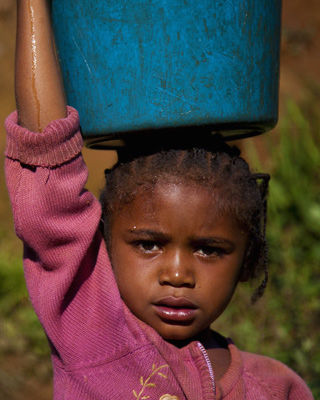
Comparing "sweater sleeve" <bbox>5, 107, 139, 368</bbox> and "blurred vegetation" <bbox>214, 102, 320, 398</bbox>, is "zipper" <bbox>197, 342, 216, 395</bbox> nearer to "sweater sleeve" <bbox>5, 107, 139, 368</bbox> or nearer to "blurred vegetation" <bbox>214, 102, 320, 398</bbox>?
"sweater sleeve" <bbox>5, 107, 139, 368</bbox>

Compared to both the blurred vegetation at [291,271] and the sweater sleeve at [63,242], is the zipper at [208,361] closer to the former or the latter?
the sweater sleeve at [63,242]

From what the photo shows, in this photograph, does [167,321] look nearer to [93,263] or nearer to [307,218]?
[93,263]

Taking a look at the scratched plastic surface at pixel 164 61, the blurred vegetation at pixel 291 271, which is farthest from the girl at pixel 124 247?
the blurred vegetation at pixel 291 271

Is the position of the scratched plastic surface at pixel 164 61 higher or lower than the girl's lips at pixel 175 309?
higher

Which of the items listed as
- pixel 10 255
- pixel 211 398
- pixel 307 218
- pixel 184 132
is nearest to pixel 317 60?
pixel 307 218

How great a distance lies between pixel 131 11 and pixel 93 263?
777 millimetres

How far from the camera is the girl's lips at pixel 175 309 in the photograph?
6.00ft

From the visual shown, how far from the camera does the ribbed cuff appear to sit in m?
1.65

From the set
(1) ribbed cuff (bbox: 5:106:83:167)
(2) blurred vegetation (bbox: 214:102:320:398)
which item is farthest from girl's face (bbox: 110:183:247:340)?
(2) blurred vegetation (bbox: 214:102:320:398)

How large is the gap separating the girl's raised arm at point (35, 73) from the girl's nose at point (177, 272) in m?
0.55

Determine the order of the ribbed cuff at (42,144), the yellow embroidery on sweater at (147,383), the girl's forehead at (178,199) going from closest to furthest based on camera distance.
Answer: the ribbed cuff at (42,144) → the yellow embroidery on sweater at (147,383) → the girl's forehead at (178,199)

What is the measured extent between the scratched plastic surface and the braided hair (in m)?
0.15

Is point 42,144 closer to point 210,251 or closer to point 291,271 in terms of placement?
point 210,251

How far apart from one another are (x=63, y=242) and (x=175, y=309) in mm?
423
